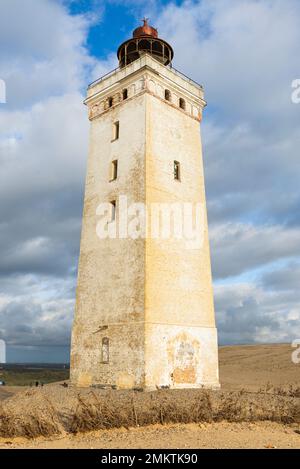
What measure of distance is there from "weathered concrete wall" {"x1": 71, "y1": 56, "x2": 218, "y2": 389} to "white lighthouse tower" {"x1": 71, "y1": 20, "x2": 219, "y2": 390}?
0.16 feet

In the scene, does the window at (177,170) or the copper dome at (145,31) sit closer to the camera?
the window at (177,170)

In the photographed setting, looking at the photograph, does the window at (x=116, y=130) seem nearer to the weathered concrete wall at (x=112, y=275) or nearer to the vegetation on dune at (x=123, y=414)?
the weathered concrete wall at (x=112, y=275)

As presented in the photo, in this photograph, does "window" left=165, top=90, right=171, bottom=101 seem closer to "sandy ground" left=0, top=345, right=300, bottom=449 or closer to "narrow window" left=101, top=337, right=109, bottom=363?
"narrow window" left=101, top=337, right=109, bottom=363

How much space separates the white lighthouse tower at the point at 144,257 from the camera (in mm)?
18406

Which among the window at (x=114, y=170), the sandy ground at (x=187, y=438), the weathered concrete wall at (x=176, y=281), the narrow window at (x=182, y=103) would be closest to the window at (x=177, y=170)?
the weathered concrete wall at (x=176, y=281)

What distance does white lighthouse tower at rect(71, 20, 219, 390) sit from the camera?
1841 centimetres

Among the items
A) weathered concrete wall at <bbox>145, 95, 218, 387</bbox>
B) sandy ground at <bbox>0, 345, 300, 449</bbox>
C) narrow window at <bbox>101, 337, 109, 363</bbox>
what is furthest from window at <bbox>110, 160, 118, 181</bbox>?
sandy ground at <bbox>0, 345, 300, 449</bbox>

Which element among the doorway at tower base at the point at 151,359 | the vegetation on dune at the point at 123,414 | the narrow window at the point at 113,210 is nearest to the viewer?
the vegetation on dune at the point at 123,414

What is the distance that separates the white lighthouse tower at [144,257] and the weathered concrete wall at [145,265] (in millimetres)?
49

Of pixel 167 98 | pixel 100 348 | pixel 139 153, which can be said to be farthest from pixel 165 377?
pixel 167 98

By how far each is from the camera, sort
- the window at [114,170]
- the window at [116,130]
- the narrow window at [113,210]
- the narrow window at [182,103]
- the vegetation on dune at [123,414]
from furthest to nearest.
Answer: the narrow window at [182,103]
the window at [116,130]
the window at [114,170]
the narrow window at [113,210]
the vegetation on dune at [123,414]

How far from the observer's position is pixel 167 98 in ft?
75.8
